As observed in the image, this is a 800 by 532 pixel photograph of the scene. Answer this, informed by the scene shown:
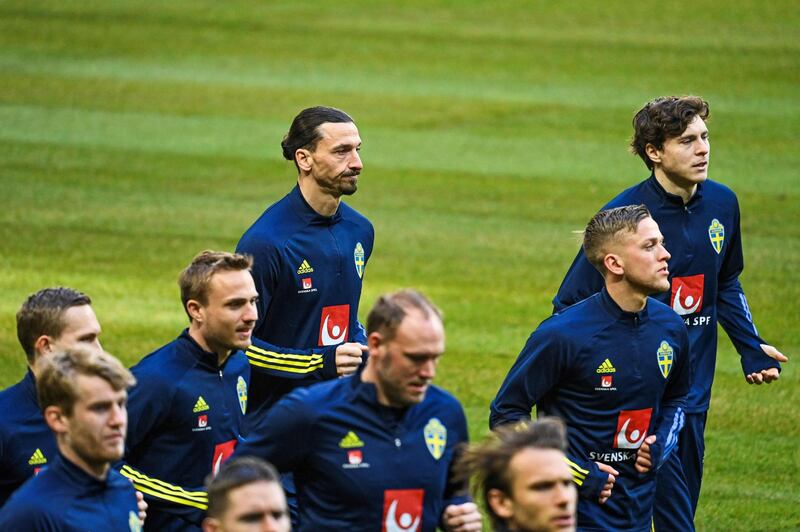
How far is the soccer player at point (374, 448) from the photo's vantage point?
611 cm

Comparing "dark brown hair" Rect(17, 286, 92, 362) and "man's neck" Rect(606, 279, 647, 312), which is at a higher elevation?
"man's neck" Rect(606, 279, 647, 312)

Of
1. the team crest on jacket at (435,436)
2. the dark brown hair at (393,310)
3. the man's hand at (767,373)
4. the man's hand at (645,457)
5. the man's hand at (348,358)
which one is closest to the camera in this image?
the dark brown hair at (393,310)

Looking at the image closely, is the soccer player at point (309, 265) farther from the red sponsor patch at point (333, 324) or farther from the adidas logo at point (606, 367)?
the adidas logo at point (606, 367)

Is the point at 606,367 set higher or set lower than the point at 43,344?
higher

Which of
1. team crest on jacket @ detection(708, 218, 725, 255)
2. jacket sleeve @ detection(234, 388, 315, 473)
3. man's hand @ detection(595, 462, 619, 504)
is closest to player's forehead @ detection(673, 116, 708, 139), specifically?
team crest on jacket @ detection(708, 218, 725, 255)

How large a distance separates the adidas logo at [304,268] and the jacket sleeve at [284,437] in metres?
2.38

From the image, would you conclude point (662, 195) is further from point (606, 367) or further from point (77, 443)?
point (77, 443)

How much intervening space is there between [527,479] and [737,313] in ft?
12.5

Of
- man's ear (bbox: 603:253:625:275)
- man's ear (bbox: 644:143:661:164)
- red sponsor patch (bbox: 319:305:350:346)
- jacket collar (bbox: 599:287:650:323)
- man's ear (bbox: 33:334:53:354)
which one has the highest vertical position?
man's ear (bbox: 644:143:661:164)

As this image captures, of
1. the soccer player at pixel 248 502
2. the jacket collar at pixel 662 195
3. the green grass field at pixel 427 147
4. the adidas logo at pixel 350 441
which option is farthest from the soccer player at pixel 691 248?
the soccer player at pixel 248 502

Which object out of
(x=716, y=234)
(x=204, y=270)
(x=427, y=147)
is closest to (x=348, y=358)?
(x=204, y=270)

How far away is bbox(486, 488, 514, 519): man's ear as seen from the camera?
568 centimetres

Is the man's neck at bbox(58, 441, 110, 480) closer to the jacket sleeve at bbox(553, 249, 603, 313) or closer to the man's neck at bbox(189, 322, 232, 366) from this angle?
the man's neck at bbox(189, 322, 232, 366)

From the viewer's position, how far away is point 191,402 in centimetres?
720
